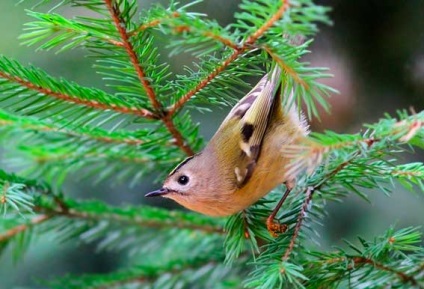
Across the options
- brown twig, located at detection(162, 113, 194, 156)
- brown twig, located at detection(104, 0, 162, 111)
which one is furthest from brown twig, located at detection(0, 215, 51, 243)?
brown twig, located at detection(104, 0, 162, 111)

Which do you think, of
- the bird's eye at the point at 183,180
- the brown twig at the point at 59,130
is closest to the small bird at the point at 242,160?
the bird's eye at the point at 183,180

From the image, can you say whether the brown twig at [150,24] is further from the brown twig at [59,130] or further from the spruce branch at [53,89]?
the brown twig at [59,130]

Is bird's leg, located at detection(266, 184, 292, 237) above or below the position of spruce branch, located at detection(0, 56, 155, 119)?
below

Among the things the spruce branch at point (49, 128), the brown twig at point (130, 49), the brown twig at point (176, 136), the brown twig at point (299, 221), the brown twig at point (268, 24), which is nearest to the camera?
the brown twig at point (268, 24)

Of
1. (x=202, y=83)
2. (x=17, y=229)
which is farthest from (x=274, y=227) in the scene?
(x=17, y=229)

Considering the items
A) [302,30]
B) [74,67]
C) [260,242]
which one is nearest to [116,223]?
[260,242]

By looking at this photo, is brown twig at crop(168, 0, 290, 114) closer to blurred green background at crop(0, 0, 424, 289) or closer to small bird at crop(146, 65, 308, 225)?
small bird at crop(146, 65, 308, 225)
